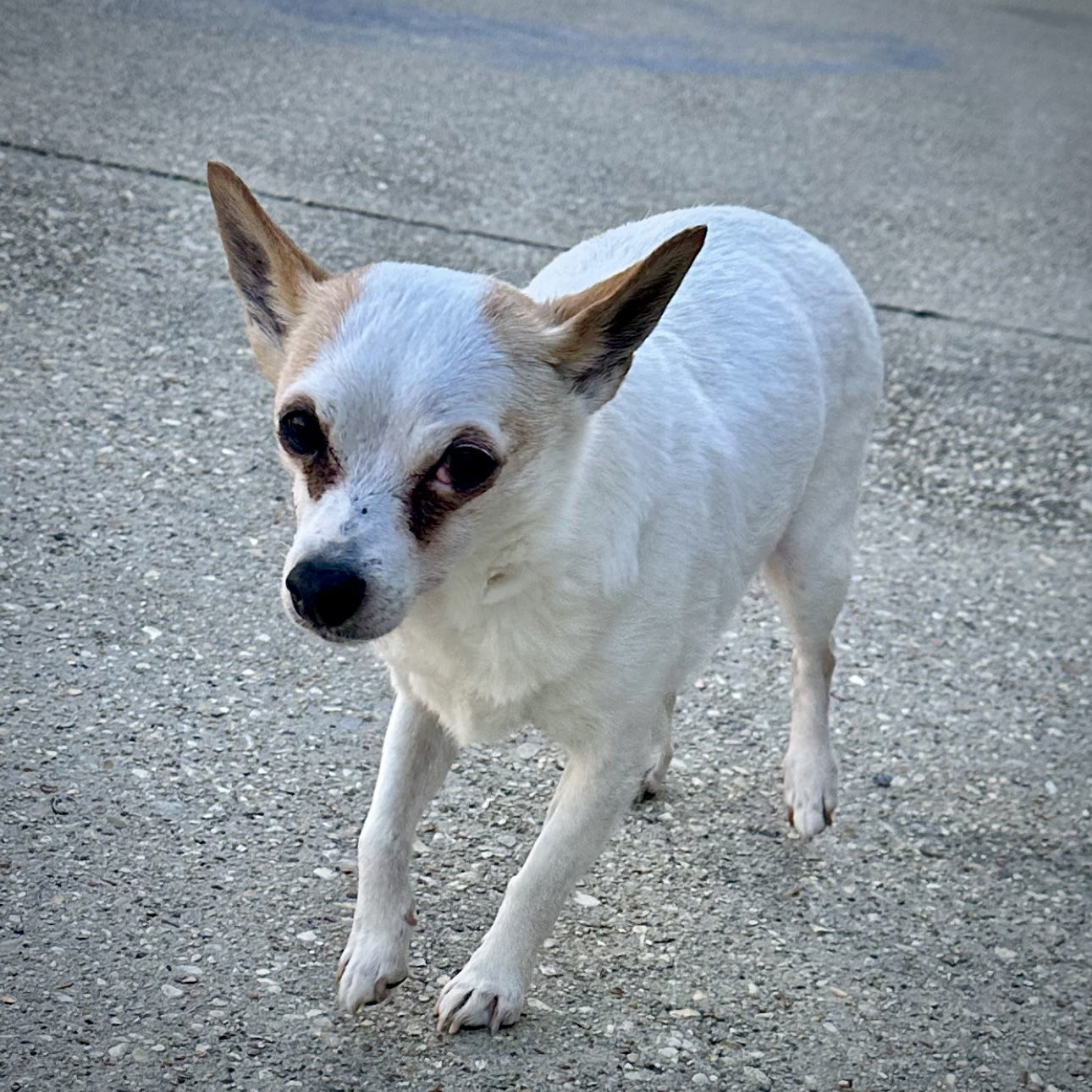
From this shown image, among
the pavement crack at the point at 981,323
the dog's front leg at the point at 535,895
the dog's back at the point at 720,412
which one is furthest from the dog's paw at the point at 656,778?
the pavement crack at the point at 981,323

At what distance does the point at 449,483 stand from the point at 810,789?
1573 mm

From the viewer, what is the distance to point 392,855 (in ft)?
8.89

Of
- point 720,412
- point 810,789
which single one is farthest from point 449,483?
point 810,789

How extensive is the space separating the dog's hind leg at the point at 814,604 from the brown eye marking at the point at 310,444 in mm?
1392

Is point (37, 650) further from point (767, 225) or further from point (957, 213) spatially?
point (957, 213)

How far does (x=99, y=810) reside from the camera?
3.00m

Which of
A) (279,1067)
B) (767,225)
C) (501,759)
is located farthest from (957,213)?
(279,1067)

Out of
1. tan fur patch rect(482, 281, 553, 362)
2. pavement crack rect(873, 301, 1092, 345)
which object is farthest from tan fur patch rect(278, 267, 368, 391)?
pavement crack rect(873, 301, 1092, 345)

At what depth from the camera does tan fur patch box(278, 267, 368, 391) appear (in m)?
2.24

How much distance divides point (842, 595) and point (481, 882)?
108 cm

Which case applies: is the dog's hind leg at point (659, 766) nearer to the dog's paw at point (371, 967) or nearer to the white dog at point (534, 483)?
the white dog at point (534, 483)

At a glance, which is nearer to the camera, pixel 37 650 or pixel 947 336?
pixel 37 650

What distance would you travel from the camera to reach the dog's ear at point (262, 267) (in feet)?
7.97

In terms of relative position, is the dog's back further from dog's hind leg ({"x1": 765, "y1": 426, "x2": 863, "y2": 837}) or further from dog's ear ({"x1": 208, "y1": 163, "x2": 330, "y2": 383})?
dog's ear ({"x1": 208, "y1": 163, "x2": 330, "y2": 383})
